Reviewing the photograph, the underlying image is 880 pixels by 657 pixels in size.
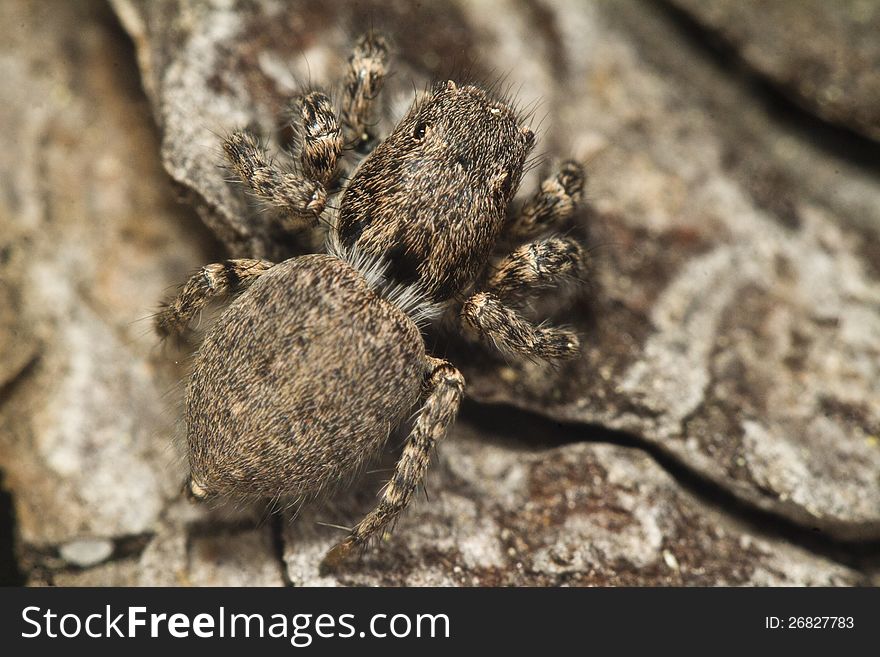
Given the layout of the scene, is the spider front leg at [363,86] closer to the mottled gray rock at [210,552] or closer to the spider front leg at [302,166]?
the spider front leg at [302,166]

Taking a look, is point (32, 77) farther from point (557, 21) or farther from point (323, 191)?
point (557, 21)

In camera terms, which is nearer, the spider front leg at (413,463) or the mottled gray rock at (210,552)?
the spider front leg at (413,463)

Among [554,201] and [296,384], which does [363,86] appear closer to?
[554,201]

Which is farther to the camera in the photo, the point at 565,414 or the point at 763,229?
the point at 763,229

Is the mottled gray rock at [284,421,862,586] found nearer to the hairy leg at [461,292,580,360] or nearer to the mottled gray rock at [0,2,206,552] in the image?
the hairy leg at [461,292,580,360]

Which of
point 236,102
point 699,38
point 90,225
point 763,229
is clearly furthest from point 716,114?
point 90,225

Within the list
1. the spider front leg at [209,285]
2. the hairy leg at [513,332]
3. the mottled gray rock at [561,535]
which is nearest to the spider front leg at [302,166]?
the spider front leg at [209,285]
